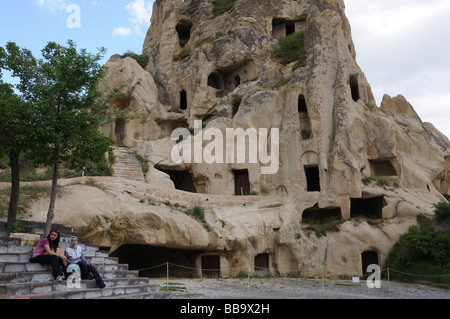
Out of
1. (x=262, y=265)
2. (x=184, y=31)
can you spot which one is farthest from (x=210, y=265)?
(x=184, y=31)

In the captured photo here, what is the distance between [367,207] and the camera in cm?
2644

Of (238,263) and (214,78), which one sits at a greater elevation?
(214,78)

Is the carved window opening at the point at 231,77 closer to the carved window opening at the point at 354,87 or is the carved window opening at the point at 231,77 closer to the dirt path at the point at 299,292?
the carved window opening at the point at 354,87

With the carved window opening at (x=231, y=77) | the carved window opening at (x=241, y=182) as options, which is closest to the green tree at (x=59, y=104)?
the carved window opening at (x=241, y=182)

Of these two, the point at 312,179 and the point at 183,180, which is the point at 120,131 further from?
the point at 312,179

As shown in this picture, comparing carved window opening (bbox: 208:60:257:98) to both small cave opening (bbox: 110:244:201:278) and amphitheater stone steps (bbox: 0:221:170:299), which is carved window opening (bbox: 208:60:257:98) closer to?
small cave opening (bbox: 110:244:201:278)

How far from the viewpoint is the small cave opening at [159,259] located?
20281mm

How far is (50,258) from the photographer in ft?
29.2

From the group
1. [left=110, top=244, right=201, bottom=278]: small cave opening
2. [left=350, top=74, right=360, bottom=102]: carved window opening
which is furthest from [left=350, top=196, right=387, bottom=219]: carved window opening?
[left=110, top=244, right=201, bottom=278]: small cave opening

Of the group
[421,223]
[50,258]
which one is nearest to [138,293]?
[50,258]

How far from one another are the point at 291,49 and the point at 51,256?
84.8ft

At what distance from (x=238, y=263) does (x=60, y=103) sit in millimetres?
12138

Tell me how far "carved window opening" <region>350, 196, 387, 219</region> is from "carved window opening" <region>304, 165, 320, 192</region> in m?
2.54
